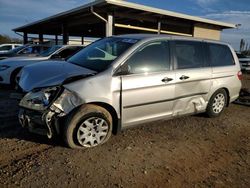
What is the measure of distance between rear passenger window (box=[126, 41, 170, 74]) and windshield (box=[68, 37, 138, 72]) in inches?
9.2

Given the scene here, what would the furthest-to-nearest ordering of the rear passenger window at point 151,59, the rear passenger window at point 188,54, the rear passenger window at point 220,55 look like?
the rear passenger window at point 220,55 < the rear passenger window at point 188,54 < the rear passenger window at point 151,59

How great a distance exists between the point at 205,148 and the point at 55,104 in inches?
98.5

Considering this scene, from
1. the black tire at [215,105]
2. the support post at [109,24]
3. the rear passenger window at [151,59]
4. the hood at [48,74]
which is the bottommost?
the black tire at [215,105]

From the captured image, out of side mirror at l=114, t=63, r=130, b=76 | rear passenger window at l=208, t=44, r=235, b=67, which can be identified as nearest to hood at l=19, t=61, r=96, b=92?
side mirror at l=114, t=63, r=130, b=76

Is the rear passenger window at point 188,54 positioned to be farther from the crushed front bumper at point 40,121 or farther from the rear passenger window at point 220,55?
the crushed front bumper at point 40,121

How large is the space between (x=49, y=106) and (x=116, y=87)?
1.04m

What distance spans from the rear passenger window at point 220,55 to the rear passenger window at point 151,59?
4.75 feet

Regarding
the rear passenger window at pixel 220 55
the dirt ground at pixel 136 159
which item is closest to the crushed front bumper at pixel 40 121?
the dirt ground at pixel 136 159

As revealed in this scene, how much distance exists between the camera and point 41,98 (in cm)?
384

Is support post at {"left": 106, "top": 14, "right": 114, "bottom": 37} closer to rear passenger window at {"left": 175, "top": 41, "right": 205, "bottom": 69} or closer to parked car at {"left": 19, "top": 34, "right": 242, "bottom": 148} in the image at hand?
parked car at {"left": 19, "top": 34, "right": 242, "bottom": 148}

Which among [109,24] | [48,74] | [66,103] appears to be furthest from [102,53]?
[109,24]

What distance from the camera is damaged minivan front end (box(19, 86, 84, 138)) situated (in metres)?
3.79

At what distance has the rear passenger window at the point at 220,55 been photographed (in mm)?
5801

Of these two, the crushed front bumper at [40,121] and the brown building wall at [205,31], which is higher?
the brown building wall at [205,31]
